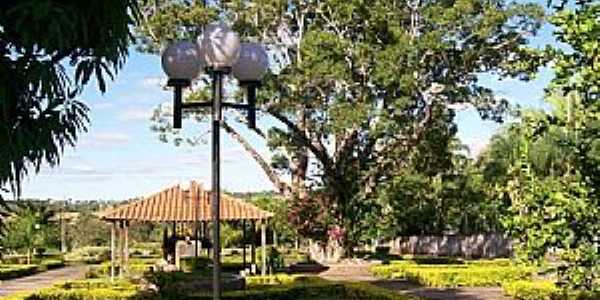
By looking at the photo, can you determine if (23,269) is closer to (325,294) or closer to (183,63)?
(325,294)

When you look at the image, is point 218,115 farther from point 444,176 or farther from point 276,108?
point 444,176

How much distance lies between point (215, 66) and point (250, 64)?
1.08 ft

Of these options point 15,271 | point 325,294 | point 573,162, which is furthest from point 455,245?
point 573,162

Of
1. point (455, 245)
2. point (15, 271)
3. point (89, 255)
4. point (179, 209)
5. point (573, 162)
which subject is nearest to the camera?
point (573, 162)

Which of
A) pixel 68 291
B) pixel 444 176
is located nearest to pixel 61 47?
pixel 68 291

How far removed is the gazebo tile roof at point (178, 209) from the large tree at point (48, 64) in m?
16.8

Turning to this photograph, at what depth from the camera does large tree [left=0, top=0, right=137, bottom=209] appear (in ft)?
11.9

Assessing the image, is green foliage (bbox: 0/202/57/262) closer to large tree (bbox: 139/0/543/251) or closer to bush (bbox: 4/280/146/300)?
large tree (bbox: 139/0/543/251)

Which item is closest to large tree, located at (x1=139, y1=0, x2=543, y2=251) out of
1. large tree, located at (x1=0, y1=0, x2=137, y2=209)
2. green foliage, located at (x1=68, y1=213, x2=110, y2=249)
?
large tree, located at (x1=0, y1=0, x2=137, y2=209)

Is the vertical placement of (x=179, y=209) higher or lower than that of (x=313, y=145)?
lower

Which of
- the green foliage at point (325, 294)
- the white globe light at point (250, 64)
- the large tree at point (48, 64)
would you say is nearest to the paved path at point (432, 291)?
the green foliage at point (325, 294)

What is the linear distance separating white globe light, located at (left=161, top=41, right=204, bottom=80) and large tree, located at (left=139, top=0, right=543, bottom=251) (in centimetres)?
1594

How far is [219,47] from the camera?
6.15m

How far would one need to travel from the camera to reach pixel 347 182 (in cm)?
2692
